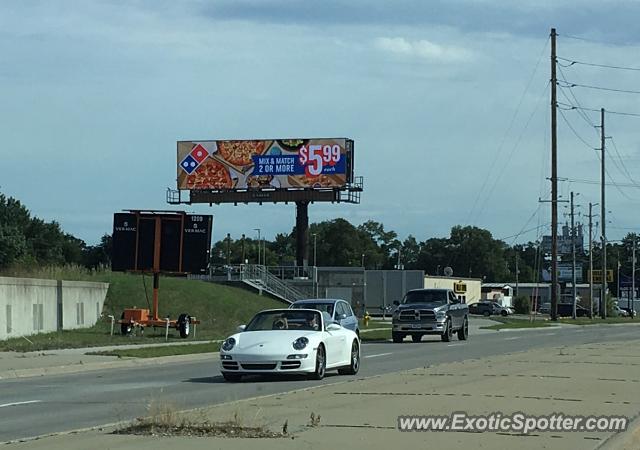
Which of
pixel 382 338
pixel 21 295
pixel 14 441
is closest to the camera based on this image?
pixel 14 441

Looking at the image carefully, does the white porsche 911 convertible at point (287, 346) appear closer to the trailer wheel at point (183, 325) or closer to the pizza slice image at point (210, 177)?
the trailer wheel at point (183, 325)

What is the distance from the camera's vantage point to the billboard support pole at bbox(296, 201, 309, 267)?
79250 millimetres

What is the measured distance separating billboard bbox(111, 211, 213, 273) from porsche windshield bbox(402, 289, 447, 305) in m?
7.96

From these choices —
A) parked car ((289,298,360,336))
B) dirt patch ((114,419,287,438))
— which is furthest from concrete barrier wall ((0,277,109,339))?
dirt patch ((114,419,287,438))

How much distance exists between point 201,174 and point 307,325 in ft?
196

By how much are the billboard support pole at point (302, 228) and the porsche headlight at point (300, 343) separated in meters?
58.8

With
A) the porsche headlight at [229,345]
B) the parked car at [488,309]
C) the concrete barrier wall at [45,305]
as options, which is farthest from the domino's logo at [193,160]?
the porsche headlight at [229,345]

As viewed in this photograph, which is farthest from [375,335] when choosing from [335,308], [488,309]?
[488,309]

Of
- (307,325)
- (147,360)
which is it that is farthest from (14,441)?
(147,360)

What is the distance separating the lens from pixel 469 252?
178m

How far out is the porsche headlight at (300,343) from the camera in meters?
19.8

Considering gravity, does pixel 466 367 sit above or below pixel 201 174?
below

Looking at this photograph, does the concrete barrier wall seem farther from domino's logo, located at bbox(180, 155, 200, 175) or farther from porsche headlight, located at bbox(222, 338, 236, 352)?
domino's logo, located at bbox(180, 155, 200, 175)

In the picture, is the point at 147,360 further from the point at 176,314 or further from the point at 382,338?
the point at 176,314
